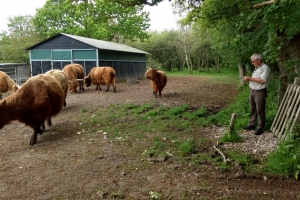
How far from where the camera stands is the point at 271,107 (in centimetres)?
853

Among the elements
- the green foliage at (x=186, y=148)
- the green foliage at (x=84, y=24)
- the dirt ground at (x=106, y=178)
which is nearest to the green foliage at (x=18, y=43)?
the green foliage at (x=84, y=24)

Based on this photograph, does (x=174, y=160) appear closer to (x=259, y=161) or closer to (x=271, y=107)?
(x=259, y=161)

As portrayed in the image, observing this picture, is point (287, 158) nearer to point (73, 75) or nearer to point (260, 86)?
point (260, 86)

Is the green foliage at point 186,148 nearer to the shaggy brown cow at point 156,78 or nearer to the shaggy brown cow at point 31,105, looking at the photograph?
the shaggy brown cow at point 31,105

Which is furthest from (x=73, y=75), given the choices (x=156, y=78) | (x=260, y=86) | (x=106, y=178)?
(x=106, y=178)

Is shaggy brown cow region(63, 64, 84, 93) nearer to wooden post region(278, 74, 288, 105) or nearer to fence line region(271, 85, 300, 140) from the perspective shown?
wooden post region(278, 74, 288, 105)

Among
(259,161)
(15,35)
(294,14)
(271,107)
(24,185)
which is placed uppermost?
(15,35)

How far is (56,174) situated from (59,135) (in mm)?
2695

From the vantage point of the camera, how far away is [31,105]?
23.9 ft

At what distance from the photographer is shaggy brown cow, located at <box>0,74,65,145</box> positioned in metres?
7.07

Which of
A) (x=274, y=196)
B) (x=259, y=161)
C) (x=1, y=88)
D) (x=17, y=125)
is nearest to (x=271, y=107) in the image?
(x=259, y=161)

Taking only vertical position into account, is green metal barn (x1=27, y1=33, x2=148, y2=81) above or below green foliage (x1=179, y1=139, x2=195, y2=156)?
above

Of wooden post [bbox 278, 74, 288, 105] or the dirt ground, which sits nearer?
the dirt ground

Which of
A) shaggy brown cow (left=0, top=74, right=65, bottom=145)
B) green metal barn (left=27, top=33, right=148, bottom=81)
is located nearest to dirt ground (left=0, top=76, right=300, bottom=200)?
shaggy brown cow (left=0, top=74, right=65, bottom=145)
